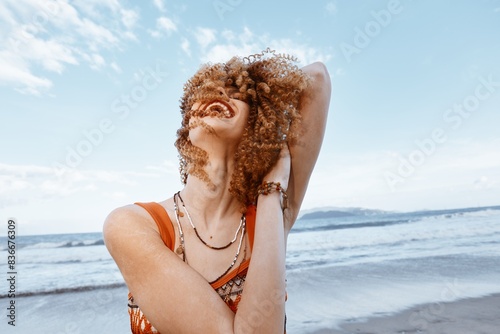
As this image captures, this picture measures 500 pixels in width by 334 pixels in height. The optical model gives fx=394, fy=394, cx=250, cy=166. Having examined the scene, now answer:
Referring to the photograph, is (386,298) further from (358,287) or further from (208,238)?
(208,238)

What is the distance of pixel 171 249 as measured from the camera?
1.39 metres

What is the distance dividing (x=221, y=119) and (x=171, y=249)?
524 millimetres

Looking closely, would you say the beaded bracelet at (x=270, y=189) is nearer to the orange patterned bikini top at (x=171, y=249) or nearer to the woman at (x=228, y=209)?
the woman at (x=228, y=209)

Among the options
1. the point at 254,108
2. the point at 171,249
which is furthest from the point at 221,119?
the point at 171,249

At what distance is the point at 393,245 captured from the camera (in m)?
14.6

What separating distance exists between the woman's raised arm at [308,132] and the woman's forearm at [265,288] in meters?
0.37

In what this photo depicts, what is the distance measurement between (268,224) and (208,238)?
255 millimetres

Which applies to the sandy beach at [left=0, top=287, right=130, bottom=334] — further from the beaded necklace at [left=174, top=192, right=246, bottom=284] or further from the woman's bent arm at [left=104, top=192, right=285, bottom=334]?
the woman's bent arm at [left=104, top=192, right=285, bottom=334]

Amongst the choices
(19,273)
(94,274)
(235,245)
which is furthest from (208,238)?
(19,273)

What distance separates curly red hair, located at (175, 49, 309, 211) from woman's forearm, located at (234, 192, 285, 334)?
29 cm

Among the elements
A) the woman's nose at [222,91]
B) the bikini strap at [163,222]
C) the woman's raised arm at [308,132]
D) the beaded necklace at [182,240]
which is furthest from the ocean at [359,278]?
the woman's nose at [222,91]

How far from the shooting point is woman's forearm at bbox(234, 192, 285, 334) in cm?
118

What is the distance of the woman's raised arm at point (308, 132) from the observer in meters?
1.71

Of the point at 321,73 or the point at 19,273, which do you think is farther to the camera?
the point at 19,273
